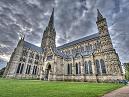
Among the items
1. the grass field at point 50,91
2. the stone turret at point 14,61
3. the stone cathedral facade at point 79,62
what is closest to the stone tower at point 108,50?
the stone cathedral facade at point 79,62

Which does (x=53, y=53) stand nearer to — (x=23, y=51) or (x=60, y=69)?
(x=60, y=69)

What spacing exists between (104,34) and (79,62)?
1487 cm

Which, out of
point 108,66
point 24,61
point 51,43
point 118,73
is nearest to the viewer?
point 118,73

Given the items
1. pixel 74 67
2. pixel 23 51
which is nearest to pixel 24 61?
pixel 23 51

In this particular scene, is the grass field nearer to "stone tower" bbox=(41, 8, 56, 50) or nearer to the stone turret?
the stone turret

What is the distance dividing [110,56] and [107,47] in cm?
396

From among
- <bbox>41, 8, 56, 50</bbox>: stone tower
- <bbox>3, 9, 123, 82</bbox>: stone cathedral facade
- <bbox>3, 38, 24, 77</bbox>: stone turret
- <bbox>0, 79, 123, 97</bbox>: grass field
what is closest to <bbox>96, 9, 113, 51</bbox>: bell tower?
<bbox>3, 9, 123, 82</bbox>: stone cathedral facade

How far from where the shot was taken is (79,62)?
Answer: 130 feet

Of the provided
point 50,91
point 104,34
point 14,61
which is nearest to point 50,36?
point 14,61

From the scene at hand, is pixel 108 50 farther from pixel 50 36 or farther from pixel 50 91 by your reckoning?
pixel 50 36

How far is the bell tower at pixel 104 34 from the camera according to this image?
3559 centimetres

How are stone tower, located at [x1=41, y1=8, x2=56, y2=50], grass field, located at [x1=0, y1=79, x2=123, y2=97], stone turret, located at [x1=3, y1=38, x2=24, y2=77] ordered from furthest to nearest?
stone tower, located at [x1=41, y1=8, x2=56, y2=50] < stone turret, located at [x1=3, y1=38, x2=24, y2=77] < grass field, located at [x1=0, y1=79, x2=123, y2=97]

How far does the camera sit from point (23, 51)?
2360 inches

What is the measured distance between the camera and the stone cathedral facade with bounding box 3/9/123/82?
3253 cm
